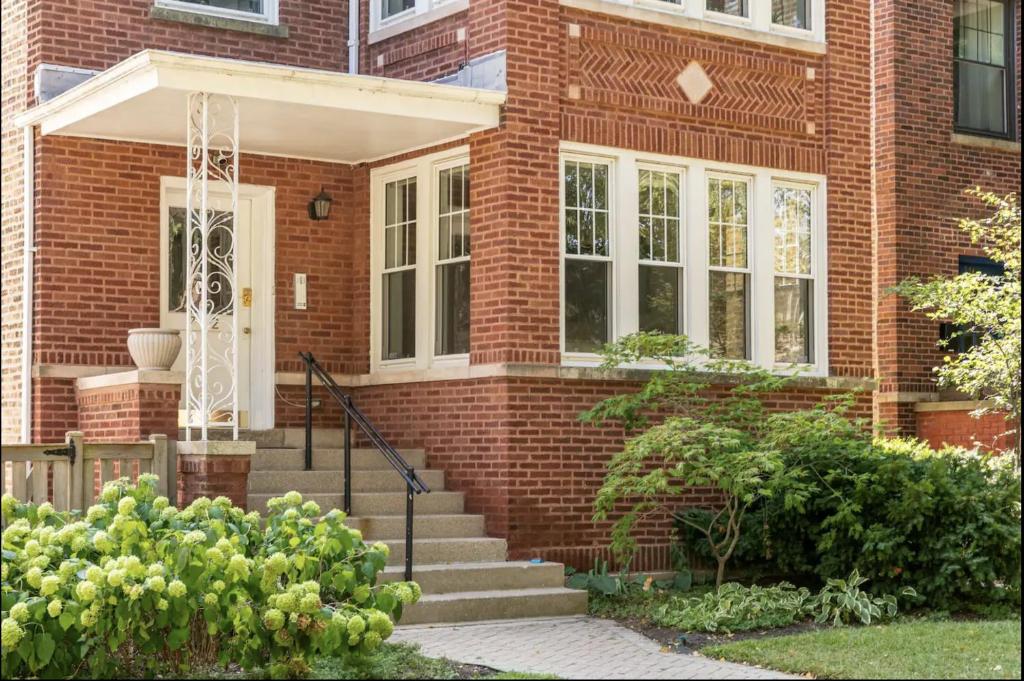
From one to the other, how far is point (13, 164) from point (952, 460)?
29.1 feet

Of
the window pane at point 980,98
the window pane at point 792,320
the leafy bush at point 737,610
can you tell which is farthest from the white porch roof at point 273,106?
the window pane at point 980,98

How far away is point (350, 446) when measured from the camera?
12.9 m

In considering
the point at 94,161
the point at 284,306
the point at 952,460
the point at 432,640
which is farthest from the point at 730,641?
the point at 94,161

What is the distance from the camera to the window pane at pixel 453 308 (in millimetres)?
13489

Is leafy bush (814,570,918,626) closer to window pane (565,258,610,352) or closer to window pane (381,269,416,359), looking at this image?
window pane (565,258,610,352)

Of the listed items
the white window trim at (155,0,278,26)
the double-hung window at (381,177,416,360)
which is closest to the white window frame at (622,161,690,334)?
the double-hung window at (381,177,416,360)

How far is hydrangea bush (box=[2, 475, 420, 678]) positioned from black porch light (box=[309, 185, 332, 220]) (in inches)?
219

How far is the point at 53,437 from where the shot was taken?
12.9 meters

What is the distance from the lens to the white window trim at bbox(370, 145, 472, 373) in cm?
1369

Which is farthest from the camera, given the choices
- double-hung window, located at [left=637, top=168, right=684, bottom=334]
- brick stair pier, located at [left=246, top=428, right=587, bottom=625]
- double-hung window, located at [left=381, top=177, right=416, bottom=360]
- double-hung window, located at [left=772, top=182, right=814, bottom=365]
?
double-hung window, located at [left=772, top=182, right=814, bottom=365]

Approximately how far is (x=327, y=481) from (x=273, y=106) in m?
3.32

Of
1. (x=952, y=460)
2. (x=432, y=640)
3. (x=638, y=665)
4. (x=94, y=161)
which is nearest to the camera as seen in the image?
(x=638, y=665)

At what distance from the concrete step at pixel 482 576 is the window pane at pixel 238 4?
5973 mm

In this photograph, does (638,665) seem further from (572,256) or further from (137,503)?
(572,256)
